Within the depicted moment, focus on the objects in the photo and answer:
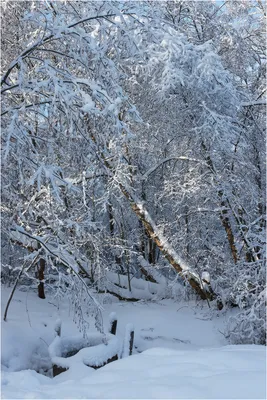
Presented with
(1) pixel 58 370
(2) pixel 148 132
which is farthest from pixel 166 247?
(1) pixel 58 370

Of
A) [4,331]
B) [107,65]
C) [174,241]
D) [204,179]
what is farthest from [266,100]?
[4,331]

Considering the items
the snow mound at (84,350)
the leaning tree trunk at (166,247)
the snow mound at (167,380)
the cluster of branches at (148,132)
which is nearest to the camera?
the snow mound at (167,380)

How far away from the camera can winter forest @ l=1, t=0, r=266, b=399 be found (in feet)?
15.8

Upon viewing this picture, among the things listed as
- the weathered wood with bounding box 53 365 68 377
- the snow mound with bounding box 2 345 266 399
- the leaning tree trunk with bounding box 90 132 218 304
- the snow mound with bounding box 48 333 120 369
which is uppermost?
the leaning tree trunk with bounding box 90 132 218 304

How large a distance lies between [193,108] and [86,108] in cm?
567

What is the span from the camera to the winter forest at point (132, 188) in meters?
4.82

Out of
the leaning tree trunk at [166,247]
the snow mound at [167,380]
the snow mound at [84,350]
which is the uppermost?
the leaning tree trunk at [166,247]

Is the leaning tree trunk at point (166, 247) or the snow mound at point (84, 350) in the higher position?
the leaning tree trunk at point (166, 247)

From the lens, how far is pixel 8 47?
6.24 meters

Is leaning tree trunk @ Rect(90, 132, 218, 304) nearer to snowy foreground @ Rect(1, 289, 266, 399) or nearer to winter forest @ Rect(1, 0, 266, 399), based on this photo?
winter forest @ Rect(1, 0, 266, 399)

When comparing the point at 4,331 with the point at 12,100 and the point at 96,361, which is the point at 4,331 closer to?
the point at 96,361

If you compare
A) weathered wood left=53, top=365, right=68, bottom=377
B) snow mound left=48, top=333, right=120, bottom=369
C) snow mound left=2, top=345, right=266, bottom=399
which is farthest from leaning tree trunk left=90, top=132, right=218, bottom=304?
snow mound left=2, top=345, right=266, bottom=399

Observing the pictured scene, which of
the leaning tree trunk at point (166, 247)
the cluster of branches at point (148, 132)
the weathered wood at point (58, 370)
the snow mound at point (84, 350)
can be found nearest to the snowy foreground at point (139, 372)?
the snow mound at point (84, 350)

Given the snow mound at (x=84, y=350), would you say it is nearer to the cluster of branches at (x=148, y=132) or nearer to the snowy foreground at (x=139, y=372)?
the snowy foreground at (x=139, y=372)
